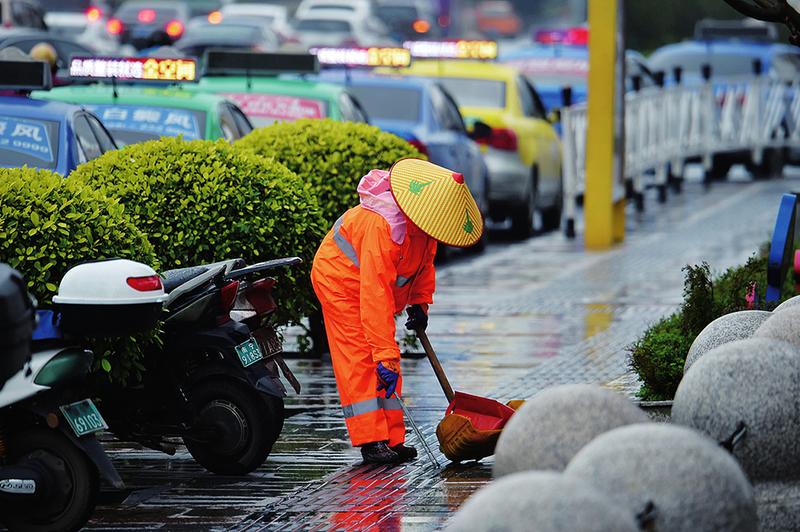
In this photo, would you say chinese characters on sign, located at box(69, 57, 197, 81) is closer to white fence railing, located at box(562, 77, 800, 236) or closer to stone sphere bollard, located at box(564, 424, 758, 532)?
white fence railing, located at box(562, 77, 800, 236)

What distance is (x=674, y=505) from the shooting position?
15.7 ft

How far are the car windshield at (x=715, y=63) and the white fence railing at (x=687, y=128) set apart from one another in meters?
1.47

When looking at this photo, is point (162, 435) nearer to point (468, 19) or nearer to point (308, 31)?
point (308, 31)

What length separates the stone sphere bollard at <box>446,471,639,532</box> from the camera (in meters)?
4.34

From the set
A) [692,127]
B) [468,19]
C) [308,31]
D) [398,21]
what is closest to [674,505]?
[692,127]

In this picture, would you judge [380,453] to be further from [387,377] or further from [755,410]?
[755,410]

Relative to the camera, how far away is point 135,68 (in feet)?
43.4

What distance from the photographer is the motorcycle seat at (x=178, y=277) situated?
313 inches

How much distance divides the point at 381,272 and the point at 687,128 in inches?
681

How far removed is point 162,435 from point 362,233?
1250mm

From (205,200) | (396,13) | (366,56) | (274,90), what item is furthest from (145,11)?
(205,200)

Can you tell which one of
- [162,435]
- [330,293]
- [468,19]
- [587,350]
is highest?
[330,293]

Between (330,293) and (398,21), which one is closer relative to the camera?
(330,293)

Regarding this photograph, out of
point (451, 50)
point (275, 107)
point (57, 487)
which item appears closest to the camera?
point (57, 487)
